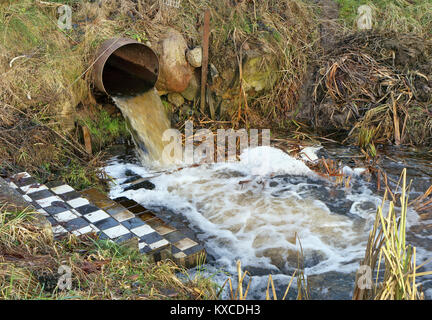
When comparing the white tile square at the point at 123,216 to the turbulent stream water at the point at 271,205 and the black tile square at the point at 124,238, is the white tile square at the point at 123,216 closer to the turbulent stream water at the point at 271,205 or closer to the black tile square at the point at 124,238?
the black tile square at the point at 124,238

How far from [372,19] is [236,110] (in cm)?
296

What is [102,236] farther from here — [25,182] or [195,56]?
[195,56]

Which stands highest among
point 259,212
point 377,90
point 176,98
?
point 377,90

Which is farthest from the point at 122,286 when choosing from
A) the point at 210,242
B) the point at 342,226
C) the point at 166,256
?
the point at 342,226

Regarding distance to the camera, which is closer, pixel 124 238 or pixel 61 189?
pixel 124 238

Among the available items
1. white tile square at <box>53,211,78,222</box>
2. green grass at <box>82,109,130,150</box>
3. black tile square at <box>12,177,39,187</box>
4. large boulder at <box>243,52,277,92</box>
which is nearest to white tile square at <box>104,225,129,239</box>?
white tile square at <box>53,211,78,222</box>

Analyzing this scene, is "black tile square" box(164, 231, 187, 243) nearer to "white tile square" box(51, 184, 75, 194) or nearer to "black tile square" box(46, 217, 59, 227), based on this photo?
"black tile square" box(46, 217, 59, 227)

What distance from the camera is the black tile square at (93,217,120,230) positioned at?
3590 millimetres

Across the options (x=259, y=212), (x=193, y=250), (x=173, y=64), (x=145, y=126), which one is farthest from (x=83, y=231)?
(x=173, y=64)

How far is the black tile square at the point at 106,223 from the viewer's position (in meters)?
3.59

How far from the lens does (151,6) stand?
21.9 ft

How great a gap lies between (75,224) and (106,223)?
0.25 meters

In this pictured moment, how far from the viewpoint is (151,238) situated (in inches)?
140

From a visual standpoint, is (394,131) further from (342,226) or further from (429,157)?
(342,226)
